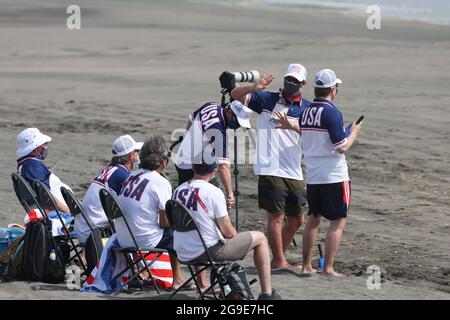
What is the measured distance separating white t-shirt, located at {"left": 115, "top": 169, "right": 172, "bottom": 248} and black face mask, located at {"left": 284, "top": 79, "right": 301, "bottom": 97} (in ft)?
5.56

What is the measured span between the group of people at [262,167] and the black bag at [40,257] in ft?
1.28

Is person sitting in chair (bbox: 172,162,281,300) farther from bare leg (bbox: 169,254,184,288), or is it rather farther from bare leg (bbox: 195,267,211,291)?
bare leg (bbox: 169,254,184,288)

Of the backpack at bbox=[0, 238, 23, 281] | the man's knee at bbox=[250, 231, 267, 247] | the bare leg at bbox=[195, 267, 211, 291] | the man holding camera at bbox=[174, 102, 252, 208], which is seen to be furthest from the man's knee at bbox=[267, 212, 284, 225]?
the backpack at bbox=[0, 238, 23, 281]

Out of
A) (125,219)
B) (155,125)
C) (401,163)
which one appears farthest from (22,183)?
(155,125)

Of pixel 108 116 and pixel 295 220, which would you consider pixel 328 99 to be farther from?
pixel 108 116

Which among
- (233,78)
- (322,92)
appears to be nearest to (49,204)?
(233,78)

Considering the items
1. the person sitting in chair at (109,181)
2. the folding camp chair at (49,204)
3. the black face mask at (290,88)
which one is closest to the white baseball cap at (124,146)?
the person sitting in chair at (109,181)

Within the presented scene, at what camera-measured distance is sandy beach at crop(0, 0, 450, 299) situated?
11.9 meters

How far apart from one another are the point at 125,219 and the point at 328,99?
7.39 ft

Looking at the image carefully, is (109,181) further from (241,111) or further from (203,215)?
(241,111)

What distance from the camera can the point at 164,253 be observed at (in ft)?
33.7

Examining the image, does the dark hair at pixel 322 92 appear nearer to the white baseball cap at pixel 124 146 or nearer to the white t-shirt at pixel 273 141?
the white t-shirt at pixel 273 141

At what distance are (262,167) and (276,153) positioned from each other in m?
0.19
